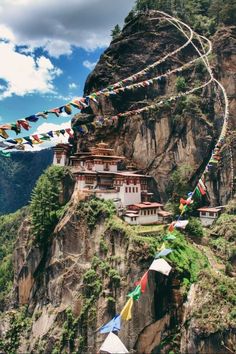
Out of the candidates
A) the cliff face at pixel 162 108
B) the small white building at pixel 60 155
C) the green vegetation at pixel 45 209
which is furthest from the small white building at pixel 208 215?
the small white building at pixel 60 155

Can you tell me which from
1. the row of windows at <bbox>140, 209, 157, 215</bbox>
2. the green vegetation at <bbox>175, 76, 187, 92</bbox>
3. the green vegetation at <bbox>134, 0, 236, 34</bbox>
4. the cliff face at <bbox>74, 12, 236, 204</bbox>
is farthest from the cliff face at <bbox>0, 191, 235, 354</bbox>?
the green vegetation at <bbox>134, 0, 236, 34</bbox>

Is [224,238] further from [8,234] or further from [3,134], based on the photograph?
[8,234]

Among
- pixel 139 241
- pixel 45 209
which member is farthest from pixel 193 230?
pixel 45 209

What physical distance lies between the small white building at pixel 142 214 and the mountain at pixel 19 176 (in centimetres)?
13112

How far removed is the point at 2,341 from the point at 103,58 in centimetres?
4111

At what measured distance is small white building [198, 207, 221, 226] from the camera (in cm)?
4922

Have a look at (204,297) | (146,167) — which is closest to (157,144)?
(146,167)

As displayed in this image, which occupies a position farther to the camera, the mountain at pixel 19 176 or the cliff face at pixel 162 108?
the mountain at pixel 19 176

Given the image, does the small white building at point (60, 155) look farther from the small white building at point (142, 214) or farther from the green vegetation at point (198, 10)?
the green vegetation at point (198, 10)

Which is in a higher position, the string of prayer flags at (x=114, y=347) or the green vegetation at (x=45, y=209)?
the green vegetation at (x=45, y=209)

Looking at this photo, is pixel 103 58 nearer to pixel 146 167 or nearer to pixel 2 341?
pixel 146 167

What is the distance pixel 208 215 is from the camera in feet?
163

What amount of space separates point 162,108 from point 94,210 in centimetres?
1960

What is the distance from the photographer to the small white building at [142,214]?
42.6m
